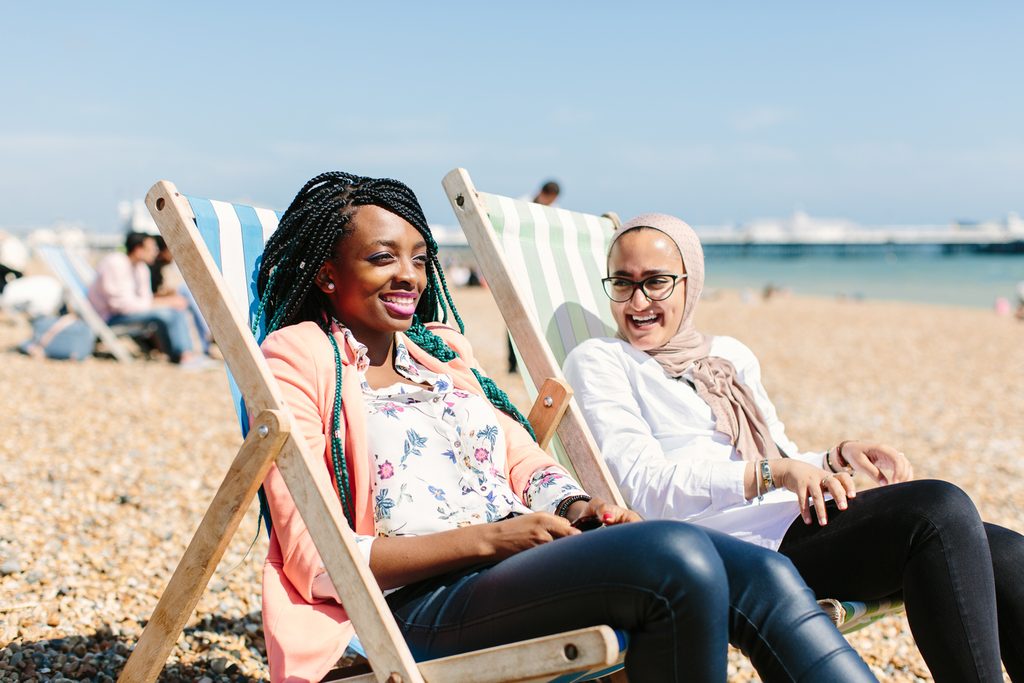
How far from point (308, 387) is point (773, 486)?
1.15 metres

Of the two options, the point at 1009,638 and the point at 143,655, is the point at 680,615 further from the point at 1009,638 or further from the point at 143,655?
the point at 143,655

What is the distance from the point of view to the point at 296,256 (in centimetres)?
222

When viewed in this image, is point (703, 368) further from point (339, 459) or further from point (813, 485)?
point (339, 459)

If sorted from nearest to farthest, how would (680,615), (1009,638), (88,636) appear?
(680,615)
(1009,638)
(88,636)

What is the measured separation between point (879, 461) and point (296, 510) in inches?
58.8

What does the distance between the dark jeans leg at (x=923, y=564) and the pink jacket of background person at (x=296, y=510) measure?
1.10 m

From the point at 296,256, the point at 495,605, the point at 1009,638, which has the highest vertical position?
the point at 296,256

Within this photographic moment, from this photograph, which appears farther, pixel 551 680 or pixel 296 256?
pixel 296 256

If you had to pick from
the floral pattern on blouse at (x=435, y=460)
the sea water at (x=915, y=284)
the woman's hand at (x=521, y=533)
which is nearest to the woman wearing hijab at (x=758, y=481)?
the floral pattern on blouse at (x=435, y=460)

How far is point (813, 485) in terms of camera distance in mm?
2250

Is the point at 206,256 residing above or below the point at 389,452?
above

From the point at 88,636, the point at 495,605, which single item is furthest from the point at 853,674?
the point at 88,636

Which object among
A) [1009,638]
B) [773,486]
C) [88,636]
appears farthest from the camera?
[88,636]

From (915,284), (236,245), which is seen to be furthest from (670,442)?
(915,284)
